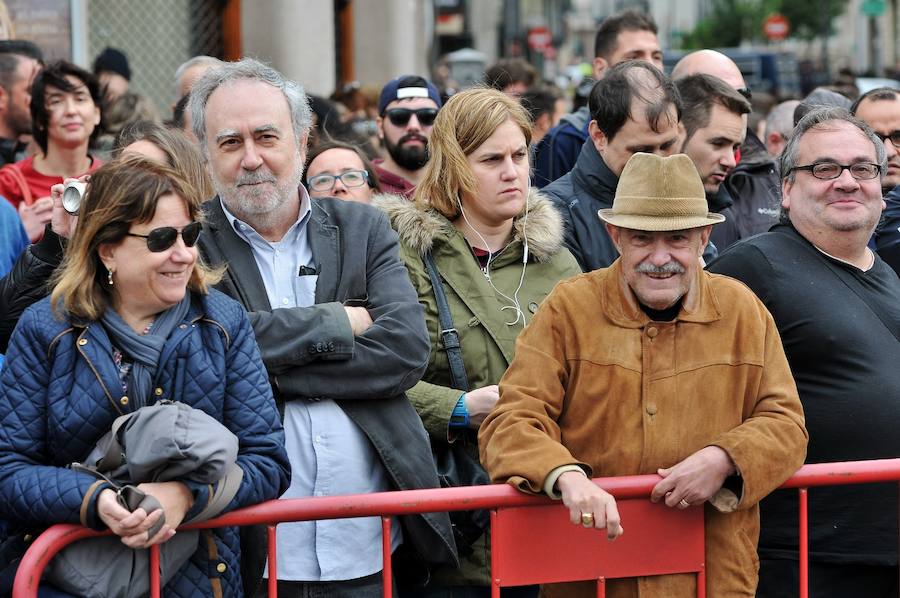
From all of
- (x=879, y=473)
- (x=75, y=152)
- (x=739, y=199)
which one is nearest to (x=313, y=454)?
(x=879, y=473)

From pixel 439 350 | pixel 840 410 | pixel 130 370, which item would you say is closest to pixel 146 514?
pixel 130 370

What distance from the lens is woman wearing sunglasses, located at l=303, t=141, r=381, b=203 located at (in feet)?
17.2

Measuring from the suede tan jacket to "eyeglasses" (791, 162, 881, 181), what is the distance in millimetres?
926

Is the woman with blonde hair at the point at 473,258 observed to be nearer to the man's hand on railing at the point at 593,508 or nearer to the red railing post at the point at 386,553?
the red railing post at the point at 386,553

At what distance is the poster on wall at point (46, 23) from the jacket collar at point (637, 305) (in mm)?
7133

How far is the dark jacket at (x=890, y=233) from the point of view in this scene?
16.2 ft

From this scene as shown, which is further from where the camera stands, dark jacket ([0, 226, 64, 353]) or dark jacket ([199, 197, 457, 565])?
dark jacket ([0, 226, 64, 353])

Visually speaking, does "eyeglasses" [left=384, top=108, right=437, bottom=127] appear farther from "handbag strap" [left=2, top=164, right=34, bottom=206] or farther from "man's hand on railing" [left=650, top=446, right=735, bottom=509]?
"man's hand on railing" [left=650, top=446, right=735, bottom=509]

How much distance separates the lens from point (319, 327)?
3562mm

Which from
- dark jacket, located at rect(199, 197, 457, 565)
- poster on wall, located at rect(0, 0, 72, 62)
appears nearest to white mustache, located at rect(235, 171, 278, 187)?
dark jacket, located at rect(199, 197, 457, 565)

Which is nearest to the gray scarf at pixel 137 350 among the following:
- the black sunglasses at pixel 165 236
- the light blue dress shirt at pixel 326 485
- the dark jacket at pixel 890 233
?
the black sunglasses at pixel 165 236

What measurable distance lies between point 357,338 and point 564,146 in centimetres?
299

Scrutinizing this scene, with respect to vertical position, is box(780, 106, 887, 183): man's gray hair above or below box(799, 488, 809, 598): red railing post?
above

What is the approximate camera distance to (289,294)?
3791 mm
